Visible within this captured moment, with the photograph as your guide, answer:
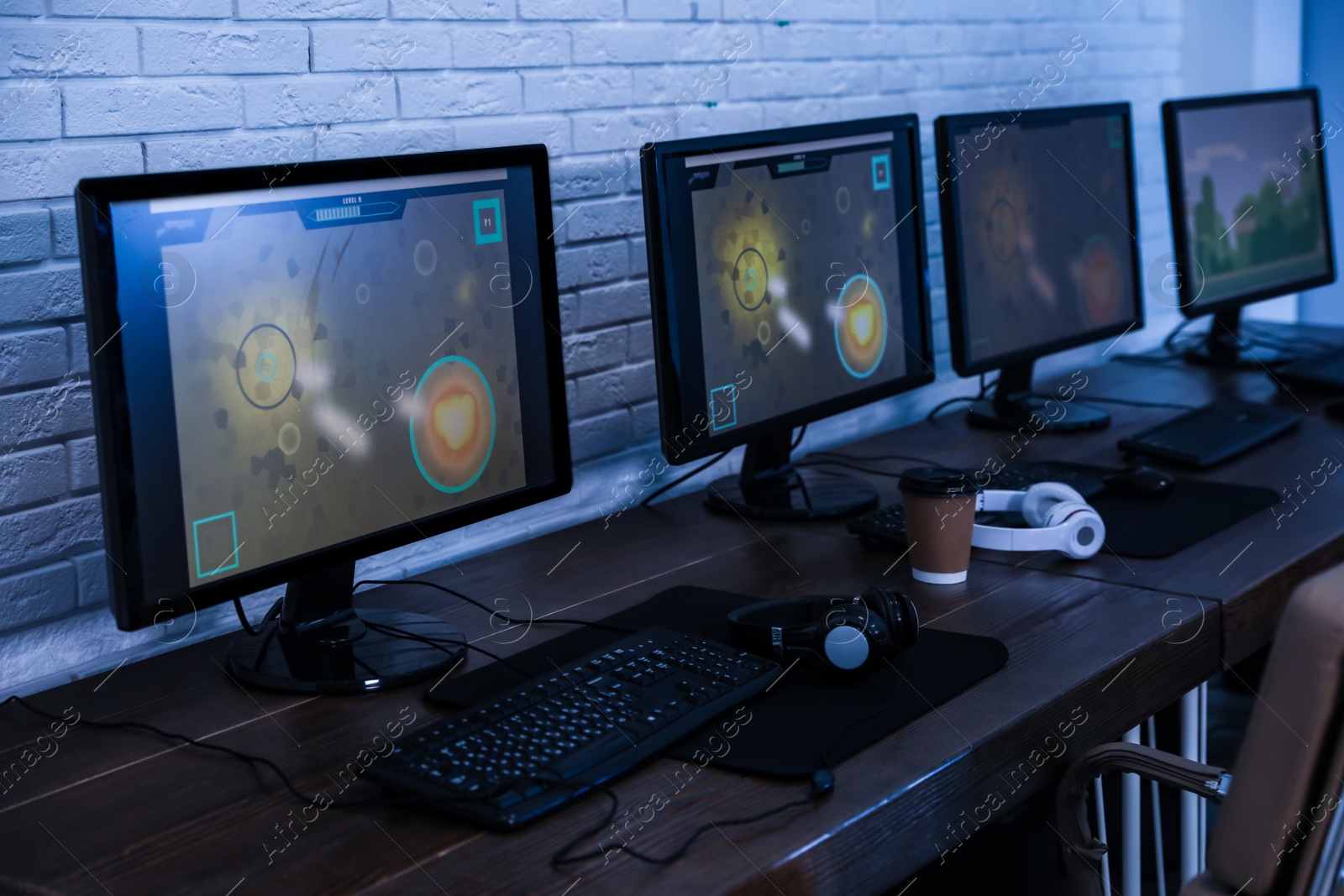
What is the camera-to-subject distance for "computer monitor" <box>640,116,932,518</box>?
1577 mm

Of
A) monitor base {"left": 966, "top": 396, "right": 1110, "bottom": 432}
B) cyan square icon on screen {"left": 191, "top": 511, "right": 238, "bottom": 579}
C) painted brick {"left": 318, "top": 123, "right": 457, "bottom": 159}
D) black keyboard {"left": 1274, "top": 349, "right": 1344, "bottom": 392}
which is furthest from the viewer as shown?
black keyboard {"left": 1274, "top": 349, "right": 1344, "bottom": 392}

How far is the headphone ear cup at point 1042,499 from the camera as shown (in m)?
1.61

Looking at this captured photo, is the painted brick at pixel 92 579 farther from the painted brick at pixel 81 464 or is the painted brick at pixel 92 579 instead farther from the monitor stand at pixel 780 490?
the monitor stand at pixel 780 490

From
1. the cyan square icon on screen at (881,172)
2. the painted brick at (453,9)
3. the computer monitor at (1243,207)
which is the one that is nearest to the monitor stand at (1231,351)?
the computer monitor at (1243,207)

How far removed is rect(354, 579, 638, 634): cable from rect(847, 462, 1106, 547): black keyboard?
0.40m

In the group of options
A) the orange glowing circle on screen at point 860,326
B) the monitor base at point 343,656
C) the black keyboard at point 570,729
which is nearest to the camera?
the black keyboard at point 570,729

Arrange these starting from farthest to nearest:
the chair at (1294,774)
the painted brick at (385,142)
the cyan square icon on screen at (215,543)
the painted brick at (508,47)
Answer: the painted brick at (508,47) < the painted brick at (385,142) < the cyan square icon on screen at (215,543) < the chair at (1294,774)

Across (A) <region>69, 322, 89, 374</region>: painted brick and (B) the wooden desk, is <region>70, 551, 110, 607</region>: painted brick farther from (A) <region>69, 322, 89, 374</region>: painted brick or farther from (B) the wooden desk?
(B) the wooden desk

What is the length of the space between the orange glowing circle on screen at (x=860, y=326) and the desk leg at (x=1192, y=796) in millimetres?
644

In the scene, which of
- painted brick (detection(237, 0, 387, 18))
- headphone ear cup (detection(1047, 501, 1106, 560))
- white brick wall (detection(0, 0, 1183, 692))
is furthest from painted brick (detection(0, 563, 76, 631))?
headphone ear cup (detection(1047, 501, 1106, 560))

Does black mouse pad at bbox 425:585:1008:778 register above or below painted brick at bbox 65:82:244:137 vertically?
below

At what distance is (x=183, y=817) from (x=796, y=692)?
1.78 feet

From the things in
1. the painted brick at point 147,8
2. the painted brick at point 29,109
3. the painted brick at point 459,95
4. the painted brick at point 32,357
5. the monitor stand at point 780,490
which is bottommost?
the monitor stand at point 780,490

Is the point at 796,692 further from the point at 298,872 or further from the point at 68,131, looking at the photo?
the point at 68,131
